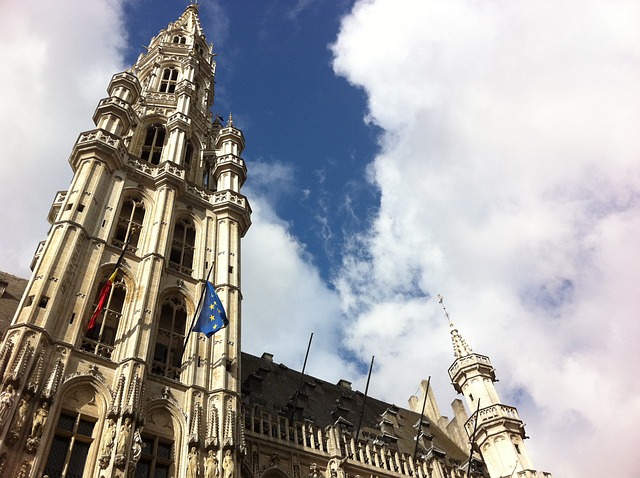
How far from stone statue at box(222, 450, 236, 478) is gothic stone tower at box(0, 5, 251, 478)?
0.04m

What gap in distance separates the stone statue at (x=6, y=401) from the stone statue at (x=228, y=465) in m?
7.02

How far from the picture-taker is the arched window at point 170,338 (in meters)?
23.7

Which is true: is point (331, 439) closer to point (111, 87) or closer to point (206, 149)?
point (206, 149)

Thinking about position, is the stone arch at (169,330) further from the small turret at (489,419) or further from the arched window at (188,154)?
the small turret at (489,419)

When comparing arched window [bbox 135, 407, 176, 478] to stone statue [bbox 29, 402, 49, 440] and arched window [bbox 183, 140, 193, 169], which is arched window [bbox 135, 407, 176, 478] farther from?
arched window [bbox 183, 140, 193, 169]

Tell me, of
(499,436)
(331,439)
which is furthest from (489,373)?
(331,439)

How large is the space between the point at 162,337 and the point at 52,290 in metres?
4.99

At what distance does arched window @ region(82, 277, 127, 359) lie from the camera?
22.5 metres

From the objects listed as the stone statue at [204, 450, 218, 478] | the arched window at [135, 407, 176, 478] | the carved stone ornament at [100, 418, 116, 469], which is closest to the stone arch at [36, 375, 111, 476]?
the carved stone ornament at [100, 418, 116, 469]

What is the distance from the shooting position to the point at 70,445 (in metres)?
18.8

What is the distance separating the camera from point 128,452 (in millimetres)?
18734

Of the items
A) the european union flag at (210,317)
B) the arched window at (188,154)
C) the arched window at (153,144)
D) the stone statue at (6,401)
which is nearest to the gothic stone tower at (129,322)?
the stone statue at (6,401)

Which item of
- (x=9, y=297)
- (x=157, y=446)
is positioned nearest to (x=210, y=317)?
(x=157, y=446)

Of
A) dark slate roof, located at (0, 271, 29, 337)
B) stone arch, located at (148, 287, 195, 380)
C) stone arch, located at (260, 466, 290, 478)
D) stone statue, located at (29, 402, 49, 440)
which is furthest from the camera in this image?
dark slate roof, located at (0, 271, 29, 337)
